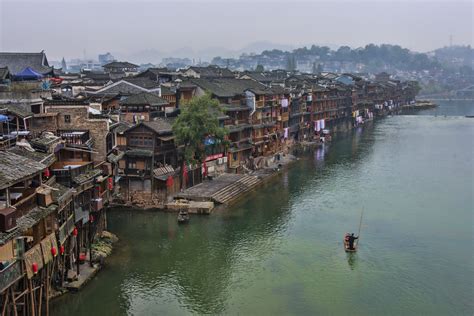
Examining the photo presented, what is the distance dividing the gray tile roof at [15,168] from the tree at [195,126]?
20576 millimetres

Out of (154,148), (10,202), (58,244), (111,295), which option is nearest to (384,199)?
(154,148)

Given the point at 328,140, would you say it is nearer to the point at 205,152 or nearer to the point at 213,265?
the point at 205,152

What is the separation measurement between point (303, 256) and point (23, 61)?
3433 cm

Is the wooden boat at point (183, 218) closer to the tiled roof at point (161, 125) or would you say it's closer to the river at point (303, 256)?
the river at point (303, 256)

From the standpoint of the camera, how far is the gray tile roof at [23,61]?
50.5 m

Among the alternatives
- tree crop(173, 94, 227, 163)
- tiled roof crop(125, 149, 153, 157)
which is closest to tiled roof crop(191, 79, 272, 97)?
tree crop(173, 94, 227, 163)

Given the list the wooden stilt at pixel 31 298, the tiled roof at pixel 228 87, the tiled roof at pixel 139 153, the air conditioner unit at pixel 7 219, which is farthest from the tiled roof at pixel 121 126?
the air conditioner unit at pixel 7 219

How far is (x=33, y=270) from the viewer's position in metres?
21.2

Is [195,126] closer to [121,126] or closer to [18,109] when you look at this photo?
[121,126]

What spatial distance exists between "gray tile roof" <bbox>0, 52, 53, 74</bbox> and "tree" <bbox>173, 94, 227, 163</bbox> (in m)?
16.1

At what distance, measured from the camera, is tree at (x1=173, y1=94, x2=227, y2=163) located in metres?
44.3

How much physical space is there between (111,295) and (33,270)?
7201mm

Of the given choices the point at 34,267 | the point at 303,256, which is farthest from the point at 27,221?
the point at 303,256

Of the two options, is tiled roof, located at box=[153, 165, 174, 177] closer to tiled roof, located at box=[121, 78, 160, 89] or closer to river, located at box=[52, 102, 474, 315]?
river, located at box=[52, 102, 474, 315]
